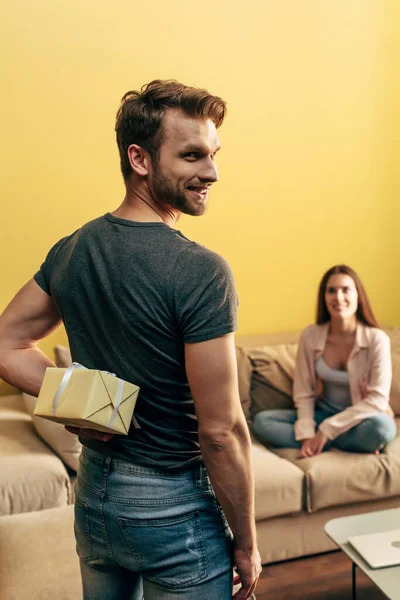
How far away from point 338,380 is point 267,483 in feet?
2.15

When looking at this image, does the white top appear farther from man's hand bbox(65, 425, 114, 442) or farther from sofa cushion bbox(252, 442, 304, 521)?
man's hand bbox(65, 425, 114, 442)

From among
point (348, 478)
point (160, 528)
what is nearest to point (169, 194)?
point (160, 528)

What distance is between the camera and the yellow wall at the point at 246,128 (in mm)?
3189

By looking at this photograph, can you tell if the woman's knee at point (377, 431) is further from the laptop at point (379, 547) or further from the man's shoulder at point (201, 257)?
the man's shoulder at point (201, 257)

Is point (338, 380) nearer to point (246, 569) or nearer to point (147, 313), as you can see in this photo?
point (246, 569)

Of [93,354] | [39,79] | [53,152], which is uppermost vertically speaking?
[39,79]

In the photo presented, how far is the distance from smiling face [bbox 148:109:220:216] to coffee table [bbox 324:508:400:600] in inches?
51.7

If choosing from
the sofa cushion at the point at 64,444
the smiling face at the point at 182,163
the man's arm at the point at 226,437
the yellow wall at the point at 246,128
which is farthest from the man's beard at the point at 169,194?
the yellow wall at the point at 246,128

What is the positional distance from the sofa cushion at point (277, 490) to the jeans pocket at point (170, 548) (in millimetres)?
1544

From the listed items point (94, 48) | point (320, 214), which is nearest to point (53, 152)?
point (94, 48)

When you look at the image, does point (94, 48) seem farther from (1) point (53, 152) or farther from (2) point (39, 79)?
(1) point (53, 152)

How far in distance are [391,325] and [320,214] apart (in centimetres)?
77

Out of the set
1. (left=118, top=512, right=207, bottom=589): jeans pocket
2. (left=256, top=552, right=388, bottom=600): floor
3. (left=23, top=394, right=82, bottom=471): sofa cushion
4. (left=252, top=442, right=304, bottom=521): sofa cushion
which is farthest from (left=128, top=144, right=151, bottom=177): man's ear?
(left=256, top=552, right=388, bottom=600): floor

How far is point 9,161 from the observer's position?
3.18 meters
